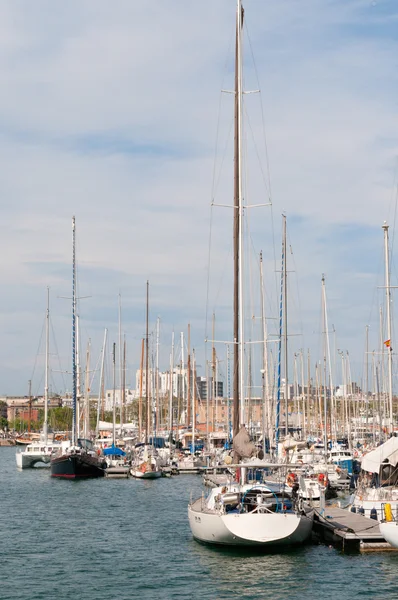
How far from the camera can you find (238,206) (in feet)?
124

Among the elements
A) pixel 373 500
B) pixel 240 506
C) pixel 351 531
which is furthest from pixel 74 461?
pixel 240 506

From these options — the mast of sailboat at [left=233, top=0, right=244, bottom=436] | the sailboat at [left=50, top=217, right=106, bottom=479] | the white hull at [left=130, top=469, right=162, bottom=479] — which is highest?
the mast of sailboat at [left=233, top=0, right=244, bottom=436]

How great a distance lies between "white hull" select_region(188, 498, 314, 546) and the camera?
31688 mm

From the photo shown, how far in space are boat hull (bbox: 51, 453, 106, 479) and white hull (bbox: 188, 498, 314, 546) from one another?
43521 millimetres

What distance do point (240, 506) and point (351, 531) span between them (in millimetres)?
5350

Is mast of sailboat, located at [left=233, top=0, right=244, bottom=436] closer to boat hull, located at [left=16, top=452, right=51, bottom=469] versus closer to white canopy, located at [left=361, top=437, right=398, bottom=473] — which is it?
white canopy, located at [left=361, top=437, right=398, bottom=473]

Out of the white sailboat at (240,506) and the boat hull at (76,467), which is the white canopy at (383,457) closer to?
the white sailboat at (240,506)

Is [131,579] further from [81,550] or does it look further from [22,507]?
[22,507]

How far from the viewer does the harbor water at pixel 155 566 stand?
1133 inches

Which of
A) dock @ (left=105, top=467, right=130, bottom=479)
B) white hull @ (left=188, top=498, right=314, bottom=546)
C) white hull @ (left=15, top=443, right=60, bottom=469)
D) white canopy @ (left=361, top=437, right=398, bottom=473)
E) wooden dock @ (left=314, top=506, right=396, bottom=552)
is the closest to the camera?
white hull @ (left=188, top=498, right=314, bottom=546)

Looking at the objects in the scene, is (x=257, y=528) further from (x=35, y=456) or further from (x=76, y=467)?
(x=35, y=456)

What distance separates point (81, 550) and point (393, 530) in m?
13.4

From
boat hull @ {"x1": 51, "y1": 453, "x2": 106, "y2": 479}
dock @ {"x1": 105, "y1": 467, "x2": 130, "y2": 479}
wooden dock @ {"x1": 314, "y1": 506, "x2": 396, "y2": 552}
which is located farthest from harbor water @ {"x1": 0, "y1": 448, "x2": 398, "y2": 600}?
dock @ {"x1": 105, "y1": 467, "x2": 130, "y2": 479}

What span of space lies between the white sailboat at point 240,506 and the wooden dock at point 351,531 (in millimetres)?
1097
